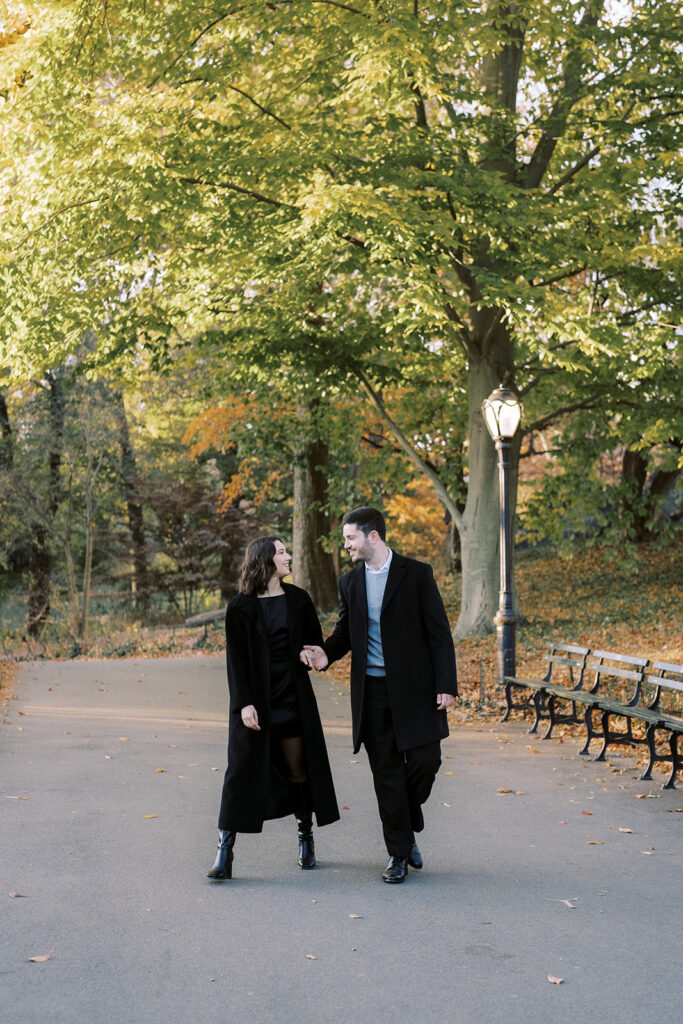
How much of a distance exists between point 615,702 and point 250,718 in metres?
4.97

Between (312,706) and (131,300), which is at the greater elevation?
(131,300)

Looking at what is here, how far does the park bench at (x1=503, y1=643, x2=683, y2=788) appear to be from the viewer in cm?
874

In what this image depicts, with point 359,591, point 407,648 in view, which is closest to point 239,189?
point 359,591

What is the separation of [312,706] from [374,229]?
900 cm

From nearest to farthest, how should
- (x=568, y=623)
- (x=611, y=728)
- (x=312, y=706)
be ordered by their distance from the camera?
(x=312, y=706) < (x=611, y=728) < (x=568, y=623)

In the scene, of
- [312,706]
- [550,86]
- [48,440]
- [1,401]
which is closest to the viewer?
[312,706]

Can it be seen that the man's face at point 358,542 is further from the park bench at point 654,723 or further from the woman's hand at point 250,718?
the park bench at point 654,723

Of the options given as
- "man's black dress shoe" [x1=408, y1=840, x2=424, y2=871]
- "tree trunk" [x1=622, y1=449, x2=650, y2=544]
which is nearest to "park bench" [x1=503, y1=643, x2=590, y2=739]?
"man's black dress shoe" [x1=408, y1=840, x2=424, y2=871]

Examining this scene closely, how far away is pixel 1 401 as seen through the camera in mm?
28922

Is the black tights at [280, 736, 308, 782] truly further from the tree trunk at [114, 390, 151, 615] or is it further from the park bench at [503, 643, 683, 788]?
the tree trunk at [114, 390, 151, 615]

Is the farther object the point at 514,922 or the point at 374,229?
the point at 374,229

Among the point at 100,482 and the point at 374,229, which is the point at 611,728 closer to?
the point at 374,229

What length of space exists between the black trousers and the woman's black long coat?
29cm

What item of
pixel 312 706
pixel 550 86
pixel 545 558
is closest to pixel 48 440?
pixel 545 558
